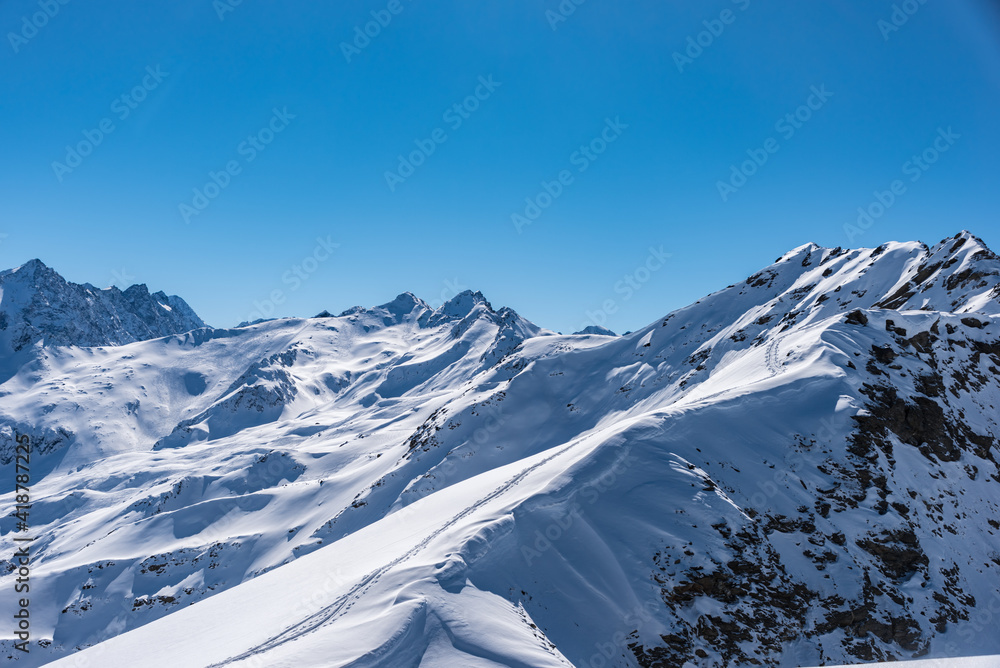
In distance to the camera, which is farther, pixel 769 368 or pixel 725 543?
pixel 769 368

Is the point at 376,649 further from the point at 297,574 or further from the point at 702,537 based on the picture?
the point at 297,574

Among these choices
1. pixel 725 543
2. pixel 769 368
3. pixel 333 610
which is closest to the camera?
pixel 333 610

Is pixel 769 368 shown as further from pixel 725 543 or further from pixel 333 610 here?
pixel 333 610

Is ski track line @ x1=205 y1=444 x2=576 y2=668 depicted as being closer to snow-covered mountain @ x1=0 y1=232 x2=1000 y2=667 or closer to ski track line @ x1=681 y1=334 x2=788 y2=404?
snow-covered mountain @ x1=0 y1=232 x2=1000 y2=667

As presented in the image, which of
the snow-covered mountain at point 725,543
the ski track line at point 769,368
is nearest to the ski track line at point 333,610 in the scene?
the snow-covered mountain at point 725,543

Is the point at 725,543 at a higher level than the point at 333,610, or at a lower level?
lower

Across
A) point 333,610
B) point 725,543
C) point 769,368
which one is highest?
point 769,368

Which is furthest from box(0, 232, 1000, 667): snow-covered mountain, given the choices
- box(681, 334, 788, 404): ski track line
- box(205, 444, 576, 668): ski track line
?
box(681, 334, 788, 404): ski track line

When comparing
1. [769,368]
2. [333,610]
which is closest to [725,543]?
[333,610]

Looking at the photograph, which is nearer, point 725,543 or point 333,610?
point 333,610

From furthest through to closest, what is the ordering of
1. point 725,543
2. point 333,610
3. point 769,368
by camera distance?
1. point 769,368
2. point 725,543
3. point 333,610

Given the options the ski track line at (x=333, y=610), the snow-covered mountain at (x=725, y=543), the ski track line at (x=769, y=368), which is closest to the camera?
the ski track line at (x=333, y=610)

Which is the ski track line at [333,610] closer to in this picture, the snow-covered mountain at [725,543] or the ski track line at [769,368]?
the snow-covered mountain at [725,543]

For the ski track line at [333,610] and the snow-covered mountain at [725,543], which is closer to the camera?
the ski track line at [333,610]
